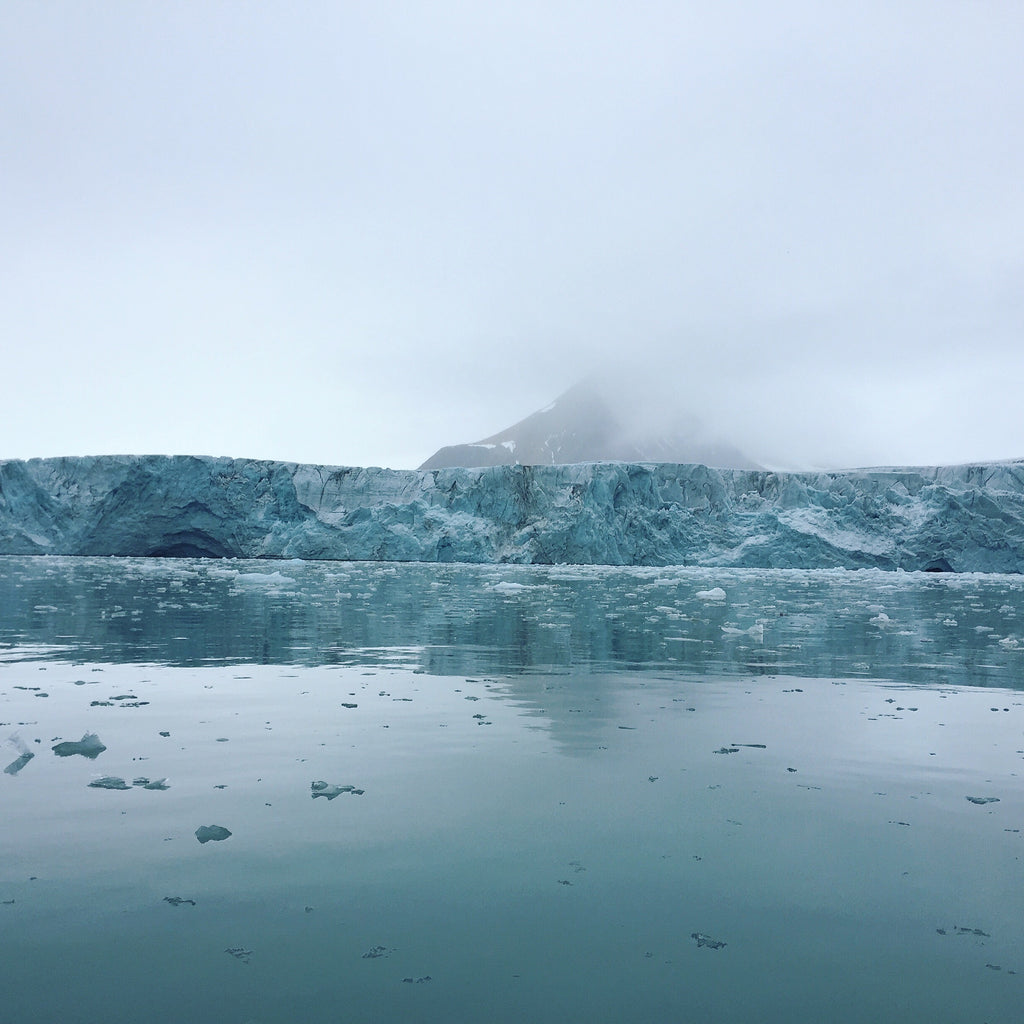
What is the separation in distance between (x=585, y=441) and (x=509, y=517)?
3793 inches

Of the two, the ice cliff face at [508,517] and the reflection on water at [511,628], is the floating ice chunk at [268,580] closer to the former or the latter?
the reflection on water at [511,628]

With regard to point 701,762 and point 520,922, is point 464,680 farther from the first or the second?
point 520,922

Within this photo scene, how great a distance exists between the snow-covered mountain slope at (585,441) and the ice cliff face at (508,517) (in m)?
77.8

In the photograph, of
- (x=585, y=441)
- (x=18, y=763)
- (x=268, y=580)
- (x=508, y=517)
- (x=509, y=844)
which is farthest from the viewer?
(x=585, y=441)

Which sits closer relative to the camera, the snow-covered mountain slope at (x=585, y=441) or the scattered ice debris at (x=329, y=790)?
the scattered ice debris at (x=329, y=790)

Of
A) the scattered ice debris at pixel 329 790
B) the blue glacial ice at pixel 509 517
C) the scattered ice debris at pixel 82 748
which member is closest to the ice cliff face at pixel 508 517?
the blue glacial ice at pixel 509 517

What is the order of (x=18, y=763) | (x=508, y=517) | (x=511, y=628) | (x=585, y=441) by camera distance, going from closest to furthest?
(x=18, y=763) < (x=511, y=628) < (x=508, y=517) < (x=585, y=441)

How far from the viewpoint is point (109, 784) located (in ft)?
14.5

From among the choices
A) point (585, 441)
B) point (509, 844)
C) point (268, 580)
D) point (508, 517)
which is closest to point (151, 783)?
point (509, 844)

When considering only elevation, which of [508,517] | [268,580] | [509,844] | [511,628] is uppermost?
[508,517]

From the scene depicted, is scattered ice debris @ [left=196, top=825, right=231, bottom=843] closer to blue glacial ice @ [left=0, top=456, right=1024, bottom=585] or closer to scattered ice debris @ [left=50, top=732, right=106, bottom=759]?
scattered ice debris @ [left=50, top=732, right=106, bottom=759]

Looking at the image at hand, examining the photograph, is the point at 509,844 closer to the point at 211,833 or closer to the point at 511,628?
the point at 211,833

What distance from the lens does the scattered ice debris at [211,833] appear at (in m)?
3.69

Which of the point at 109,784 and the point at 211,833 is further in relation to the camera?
the point at 109,784
